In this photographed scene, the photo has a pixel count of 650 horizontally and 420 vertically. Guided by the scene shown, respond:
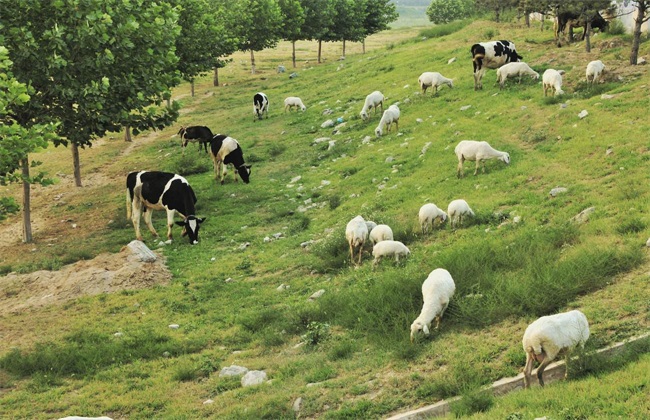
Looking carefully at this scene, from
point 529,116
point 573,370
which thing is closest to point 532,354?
point 573,370

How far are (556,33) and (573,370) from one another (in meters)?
25.5

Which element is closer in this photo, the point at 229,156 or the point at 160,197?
the point at 160,197

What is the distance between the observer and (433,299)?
10188mm

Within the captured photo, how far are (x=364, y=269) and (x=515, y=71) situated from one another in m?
14.0

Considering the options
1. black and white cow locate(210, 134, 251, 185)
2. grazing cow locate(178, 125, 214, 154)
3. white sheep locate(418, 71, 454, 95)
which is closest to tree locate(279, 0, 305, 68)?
grazing cow locate(178, 125, 214, 154)

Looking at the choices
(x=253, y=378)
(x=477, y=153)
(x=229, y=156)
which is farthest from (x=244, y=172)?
(x=253, y=378)

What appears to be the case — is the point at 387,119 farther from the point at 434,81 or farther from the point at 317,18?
the point at 317,18

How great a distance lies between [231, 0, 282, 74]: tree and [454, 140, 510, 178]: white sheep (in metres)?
41.9

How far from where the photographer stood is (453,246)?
1295cm

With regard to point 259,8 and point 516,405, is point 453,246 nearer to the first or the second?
point 516,405

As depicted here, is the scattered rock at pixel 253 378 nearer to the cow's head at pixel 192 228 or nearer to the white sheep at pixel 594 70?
the cow's head at pixel 192 228

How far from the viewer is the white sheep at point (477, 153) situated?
1692 centimetres

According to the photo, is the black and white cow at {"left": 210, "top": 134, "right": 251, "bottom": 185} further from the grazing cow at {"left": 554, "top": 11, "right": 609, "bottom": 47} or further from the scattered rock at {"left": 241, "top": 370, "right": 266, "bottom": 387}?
the grazing cow at {"left": 554, "top": 11, "right": 609, "bottom": 47}

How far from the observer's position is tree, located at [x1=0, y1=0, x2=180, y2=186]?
1738 cm
